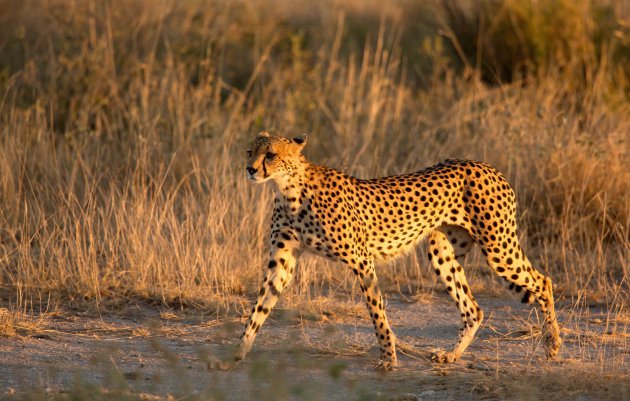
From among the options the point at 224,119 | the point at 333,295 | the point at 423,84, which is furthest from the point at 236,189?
the point at 423,84

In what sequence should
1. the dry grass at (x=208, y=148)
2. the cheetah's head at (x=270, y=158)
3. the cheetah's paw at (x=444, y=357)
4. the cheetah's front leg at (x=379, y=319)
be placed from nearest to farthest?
1. the cheetah's head at (x=270, y=158)
2. the cheetah's front leg at (x=379, y=319)
3. the cheetah's paw at (x=444, y=357)
4. the dry grass at (x=208, y=148)

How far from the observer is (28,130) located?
8.28 meters

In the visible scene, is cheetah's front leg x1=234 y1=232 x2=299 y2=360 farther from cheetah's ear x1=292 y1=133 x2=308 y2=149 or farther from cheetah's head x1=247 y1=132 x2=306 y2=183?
cheetah's ear x1=292 y1=133 x2=308 y2=149

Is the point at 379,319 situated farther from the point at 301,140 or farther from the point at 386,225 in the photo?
the point at 301,140

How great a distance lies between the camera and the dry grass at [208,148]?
6621 mm

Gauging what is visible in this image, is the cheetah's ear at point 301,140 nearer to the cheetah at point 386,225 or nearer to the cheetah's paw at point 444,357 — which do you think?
the cheetah at point 386,225

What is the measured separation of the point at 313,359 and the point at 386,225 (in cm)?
78

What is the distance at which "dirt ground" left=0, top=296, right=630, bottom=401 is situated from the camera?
15.0 feet

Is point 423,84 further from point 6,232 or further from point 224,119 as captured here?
point 6,232

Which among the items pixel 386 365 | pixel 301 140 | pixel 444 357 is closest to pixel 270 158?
pixel 301 140

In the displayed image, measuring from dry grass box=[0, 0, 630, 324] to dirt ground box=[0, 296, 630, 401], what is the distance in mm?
360

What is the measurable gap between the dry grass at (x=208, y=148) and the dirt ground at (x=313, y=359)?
36 cm

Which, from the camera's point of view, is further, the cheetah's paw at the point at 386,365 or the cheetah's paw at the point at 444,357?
the cheetah's paw at the point at 444,357

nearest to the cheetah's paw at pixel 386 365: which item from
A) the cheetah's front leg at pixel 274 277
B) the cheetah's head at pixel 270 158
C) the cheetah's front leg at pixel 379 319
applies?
the cheetah's front leg at pixel 379 319
